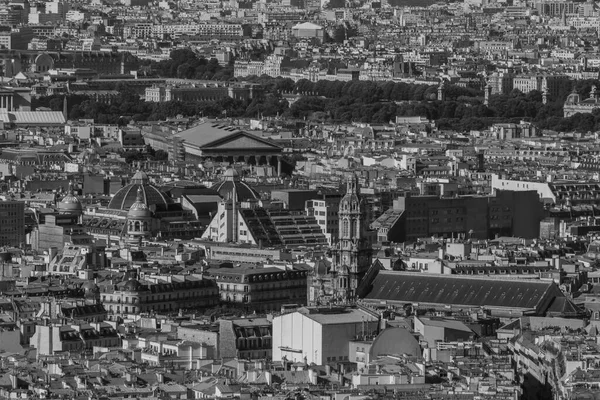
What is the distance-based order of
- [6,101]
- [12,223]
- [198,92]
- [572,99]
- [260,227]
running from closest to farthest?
[260,227] → [12,223] → [572,99] → [6,101] → [198,92]

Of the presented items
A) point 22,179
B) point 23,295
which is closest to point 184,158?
point 22,179

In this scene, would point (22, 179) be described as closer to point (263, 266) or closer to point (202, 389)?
point (263, 266)

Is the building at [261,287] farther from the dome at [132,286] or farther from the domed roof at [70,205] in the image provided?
the domed roof at [70,205]

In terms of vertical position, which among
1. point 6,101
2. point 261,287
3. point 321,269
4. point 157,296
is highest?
point 321,269

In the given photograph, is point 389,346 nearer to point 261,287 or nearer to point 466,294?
point 466,294

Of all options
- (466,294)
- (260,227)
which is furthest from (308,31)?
(466,294)
